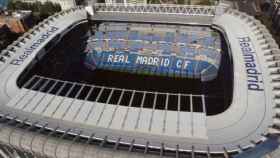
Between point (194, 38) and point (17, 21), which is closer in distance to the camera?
point (194, 38)

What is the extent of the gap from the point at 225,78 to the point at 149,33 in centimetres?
2262

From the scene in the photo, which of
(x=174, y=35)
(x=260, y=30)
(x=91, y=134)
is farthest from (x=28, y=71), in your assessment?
(x=260, y=30)

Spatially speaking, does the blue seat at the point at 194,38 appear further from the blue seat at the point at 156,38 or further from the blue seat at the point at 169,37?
the blue seat at the point at 156,38

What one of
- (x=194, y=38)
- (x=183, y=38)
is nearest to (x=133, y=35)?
(x=183, y=38)

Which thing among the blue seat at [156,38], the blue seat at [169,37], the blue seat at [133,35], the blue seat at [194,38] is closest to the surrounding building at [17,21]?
the blue seat at [133,35]

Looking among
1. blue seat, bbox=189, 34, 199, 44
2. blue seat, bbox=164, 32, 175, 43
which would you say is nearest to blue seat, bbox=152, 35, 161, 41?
blue seat, bbox=164, 32, 175, 43

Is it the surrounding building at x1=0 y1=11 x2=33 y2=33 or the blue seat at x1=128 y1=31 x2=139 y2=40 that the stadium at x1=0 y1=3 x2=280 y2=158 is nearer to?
the blue seat at x1=128 y1=31 x2=139 y2=40

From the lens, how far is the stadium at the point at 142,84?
26984mm

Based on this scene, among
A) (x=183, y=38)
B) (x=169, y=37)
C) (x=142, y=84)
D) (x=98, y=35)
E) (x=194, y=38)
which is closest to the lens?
(x=142, y=84)

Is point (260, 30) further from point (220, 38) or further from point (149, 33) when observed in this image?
point (149, 33)

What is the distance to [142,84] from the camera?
49.6 m

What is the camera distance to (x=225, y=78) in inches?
1726

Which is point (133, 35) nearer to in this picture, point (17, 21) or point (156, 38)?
point (156, 38)

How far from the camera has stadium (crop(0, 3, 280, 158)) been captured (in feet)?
88.5
